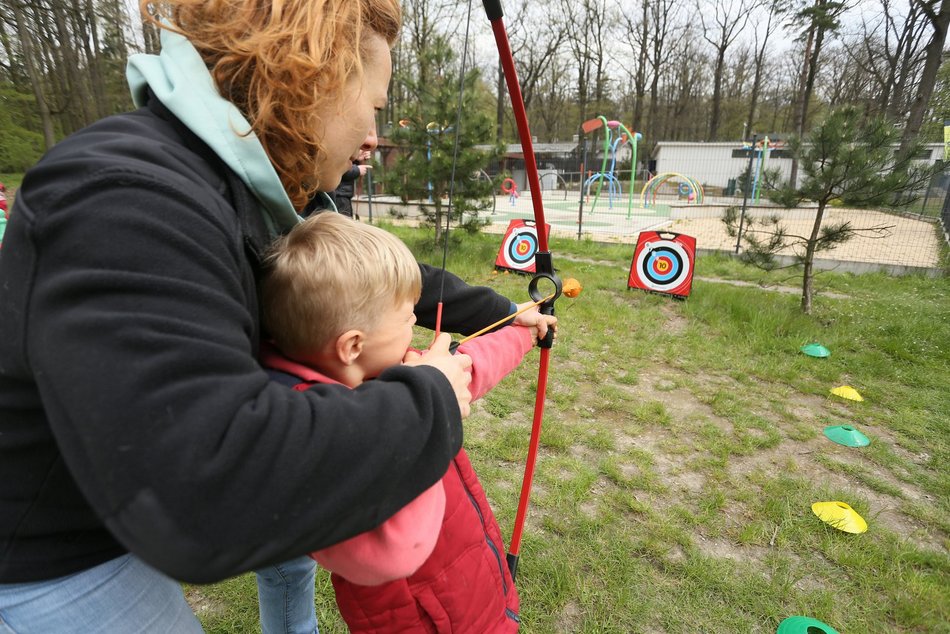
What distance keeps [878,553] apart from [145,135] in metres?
2.53

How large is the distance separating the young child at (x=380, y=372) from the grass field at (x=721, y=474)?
34.0 inches

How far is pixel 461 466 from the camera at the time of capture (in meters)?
1.03

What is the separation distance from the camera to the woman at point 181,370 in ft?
1.41

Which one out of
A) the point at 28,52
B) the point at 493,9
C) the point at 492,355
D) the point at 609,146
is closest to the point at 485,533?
the point at 492,355

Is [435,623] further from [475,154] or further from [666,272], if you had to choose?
[475,154]

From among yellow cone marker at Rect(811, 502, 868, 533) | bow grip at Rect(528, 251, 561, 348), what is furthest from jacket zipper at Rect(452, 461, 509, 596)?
yellow cone marker at Rect(811, 502, 868, 533)

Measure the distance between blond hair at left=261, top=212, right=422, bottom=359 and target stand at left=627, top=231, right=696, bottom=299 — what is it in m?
4.77

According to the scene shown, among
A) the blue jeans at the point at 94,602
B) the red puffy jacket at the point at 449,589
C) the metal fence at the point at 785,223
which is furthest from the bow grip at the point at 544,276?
the metal fence at the point at 785,223

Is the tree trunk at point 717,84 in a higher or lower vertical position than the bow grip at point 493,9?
higher

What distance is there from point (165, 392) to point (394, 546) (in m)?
0.34

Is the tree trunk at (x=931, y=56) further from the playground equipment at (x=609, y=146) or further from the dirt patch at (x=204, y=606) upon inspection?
the dirt patch at (x=204, y=606)

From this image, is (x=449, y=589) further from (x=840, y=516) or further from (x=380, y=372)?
(x=840, y=516)

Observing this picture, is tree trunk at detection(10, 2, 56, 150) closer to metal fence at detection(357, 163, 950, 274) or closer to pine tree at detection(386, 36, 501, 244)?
metal fence at detection(357, 163, 950, 274)

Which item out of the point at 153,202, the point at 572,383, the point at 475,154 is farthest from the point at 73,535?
the point at 475,154
